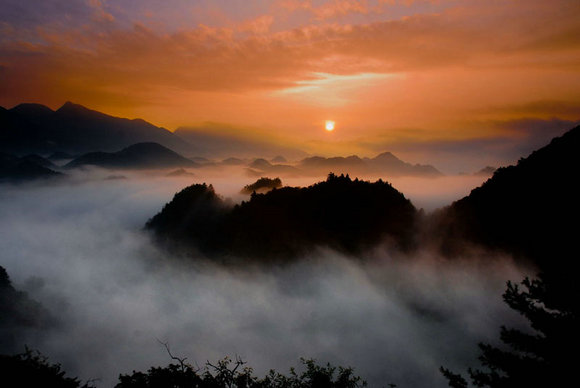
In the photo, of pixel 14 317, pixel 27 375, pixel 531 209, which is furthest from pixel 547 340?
pixel 531 209

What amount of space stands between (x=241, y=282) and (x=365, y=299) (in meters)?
54.2

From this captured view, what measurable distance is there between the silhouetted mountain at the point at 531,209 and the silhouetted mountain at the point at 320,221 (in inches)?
906

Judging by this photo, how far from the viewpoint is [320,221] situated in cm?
14862

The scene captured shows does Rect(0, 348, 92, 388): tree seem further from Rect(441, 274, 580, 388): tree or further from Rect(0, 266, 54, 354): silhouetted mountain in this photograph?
Rect(0, 266, 54, 354): silhouetted mountain

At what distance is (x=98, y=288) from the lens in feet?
532

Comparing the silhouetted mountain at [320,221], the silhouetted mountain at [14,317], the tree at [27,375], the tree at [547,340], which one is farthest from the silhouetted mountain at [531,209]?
the silhouetted mountain at [14,317]

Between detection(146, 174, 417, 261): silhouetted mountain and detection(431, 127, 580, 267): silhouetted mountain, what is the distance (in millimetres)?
23020

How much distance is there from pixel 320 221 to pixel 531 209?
256 feet

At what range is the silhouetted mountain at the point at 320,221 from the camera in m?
144

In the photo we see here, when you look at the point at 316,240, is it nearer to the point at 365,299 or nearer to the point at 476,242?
Result: the point at 365,299

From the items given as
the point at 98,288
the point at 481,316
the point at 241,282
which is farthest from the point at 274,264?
the point at 98,288

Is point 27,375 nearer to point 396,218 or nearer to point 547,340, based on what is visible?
point 547,340

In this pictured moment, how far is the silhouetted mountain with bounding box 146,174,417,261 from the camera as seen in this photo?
5659 inches

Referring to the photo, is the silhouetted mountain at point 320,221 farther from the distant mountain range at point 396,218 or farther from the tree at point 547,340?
the tree at point 547,340
